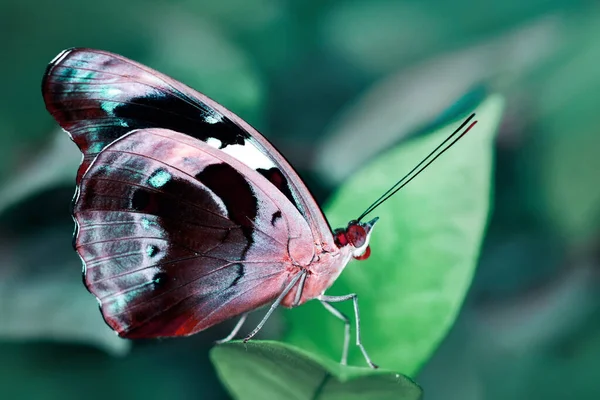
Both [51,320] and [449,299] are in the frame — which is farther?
[51,320]

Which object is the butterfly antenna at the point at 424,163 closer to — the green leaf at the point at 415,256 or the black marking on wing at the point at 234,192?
the green leaf at the point at 415,256

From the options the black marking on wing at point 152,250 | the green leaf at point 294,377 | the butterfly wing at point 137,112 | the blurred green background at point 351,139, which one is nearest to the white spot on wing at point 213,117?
the butterfly wing at point 137,112

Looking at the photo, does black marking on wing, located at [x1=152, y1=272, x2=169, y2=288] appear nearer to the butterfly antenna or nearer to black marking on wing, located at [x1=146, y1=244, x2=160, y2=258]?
black marking on wing, located at [x1=146, y1=244, x2=160, y2=258]

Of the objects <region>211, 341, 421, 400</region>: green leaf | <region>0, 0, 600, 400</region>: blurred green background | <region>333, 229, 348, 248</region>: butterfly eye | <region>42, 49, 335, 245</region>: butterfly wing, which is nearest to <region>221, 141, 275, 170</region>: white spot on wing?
<region>42, 49, 335, 245</region>: butterfly wing

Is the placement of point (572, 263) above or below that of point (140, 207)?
above

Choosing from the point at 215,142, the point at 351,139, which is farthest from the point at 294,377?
the point at 351,139

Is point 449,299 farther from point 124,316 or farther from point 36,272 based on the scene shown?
point 36,272

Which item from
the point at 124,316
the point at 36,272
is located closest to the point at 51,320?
the point at 36,272

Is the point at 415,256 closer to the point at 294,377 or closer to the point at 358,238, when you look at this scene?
the point at 358,238
